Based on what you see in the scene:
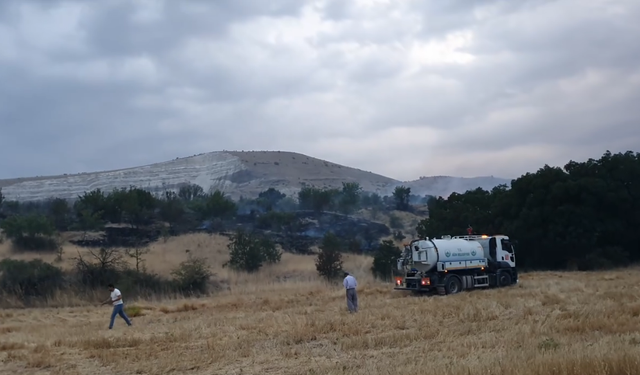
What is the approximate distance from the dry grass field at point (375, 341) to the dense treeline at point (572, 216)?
1696 centimetres

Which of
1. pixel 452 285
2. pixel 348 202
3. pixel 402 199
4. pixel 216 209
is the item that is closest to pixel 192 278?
pixel 452 285

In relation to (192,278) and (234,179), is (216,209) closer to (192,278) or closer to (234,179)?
(192,278)

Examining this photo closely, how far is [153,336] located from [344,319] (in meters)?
5.69

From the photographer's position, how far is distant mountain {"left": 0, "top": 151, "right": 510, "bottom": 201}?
139 m

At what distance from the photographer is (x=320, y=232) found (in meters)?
77.4

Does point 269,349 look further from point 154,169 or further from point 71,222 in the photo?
point 154,169

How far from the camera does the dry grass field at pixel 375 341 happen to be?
10.7m

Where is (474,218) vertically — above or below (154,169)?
below

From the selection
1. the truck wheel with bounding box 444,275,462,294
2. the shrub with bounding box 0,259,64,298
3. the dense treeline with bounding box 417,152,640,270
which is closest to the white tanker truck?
the truck wheel with bounding box 444,275,462,294

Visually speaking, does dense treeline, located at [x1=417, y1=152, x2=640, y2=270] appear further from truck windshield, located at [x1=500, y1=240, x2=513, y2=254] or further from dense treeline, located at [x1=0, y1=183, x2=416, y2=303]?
dense treeline, located at [x1=0, y1=183, x2=416, y2=303]

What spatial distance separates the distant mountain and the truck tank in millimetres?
97010

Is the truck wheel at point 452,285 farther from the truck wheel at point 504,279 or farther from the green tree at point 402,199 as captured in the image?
the green tree at point 402,199

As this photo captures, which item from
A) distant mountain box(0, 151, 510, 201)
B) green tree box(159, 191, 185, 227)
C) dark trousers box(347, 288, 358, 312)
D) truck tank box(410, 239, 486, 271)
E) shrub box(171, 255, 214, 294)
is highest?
distant mountain box(0, 151, 510, 201)

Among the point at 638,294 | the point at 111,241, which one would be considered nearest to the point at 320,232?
the point at 111,241
